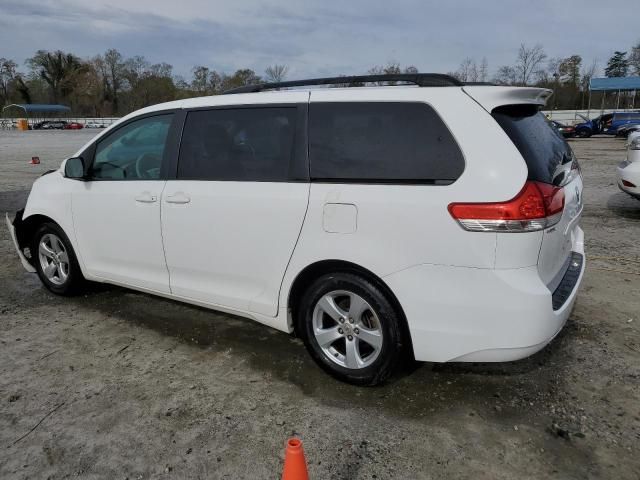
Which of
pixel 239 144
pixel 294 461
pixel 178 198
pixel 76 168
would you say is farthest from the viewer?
pixel 76 168

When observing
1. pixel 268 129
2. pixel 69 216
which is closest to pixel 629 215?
pixel 268 129

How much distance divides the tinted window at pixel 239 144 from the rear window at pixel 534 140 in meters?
1.29

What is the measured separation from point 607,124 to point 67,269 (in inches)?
1461

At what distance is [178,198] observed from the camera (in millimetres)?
3658

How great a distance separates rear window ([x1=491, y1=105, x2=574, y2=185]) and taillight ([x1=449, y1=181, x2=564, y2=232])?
10 centimetres

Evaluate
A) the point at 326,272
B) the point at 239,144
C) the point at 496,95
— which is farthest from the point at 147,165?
the point at 496,95

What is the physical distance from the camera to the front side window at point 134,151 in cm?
394

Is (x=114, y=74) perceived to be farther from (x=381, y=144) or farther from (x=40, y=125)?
(x=381, y=144)

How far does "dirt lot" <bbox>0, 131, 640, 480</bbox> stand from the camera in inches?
99.7

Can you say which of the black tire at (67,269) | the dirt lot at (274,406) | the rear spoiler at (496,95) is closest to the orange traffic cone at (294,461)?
the dirt lot at (274,406)

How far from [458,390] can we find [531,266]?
986mm

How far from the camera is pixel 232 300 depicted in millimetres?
3543

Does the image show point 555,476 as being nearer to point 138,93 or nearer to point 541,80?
point 541,80

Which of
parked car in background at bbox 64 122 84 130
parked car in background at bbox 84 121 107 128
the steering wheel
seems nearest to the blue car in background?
the steering wheel
